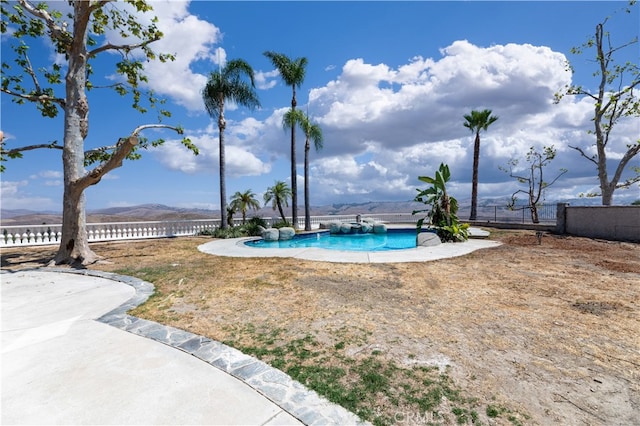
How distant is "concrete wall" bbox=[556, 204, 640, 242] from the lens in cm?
1264

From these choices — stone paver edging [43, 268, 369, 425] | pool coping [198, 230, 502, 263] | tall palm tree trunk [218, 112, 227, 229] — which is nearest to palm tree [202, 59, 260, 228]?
tall palm tree trunk [218, 112, 227, 229]

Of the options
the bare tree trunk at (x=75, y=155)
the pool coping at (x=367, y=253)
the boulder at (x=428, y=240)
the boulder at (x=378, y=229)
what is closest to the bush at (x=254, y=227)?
the pool coping at (x=367, y=253)

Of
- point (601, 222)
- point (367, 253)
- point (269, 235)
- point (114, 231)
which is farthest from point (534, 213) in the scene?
point (114, 231)

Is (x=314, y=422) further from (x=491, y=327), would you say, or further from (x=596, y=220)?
(x=596, y=220)

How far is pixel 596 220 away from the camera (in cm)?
1376

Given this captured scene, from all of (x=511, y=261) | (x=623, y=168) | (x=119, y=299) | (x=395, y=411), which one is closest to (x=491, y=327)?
(x=395, y=411)

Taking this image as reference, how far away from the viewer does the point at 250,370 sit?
125 inches

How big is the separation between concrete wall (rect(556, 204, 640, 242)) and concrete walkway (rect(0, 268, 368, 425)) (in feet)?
54.7

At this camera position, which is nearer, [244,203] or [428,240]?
[428,240]

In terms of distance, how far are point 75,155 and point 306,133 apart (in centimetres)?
1540

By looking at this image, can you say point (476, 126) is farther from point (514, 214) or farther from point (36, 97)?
point (36, 97)

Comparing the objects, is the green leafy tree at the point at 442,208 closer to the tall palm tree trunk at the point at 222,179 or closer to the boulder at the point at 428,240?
the boulder at the point at 428,240

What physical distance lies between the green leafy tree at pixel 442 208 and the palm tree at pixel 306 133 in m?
9.83

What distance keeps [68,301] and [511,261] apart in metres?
11.1
